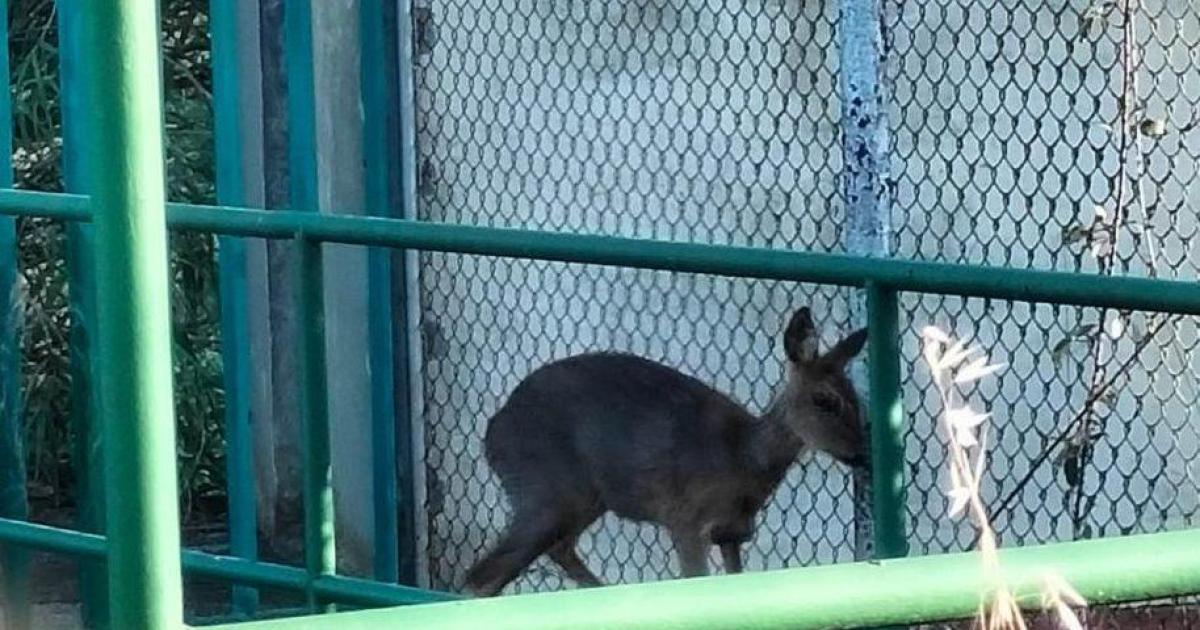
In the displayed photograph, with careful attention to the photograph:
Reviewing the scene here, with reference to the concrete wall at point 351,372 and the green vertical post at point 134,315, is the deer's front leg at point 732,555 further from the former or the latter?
the green vertical post at point 134,315

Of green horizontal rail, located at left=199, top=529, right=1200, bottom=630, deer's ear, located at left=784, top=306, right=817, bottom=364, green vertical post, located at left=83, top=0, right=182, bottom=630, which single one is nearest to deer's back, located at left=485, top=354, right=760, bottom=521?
deer's ear, located at left=784, top=306, right=817, bottom=364

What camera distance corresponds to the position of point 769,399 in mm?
7723

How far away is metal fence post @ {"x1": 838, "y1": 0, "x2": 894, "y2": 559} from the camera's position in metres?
6.48

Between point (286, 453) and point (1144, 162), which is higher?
point (1144, 162)

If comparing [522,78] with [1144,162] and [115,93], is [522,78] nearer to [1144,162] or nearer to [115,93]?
[1144,162]

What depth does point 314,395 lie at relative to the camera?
5.02 m

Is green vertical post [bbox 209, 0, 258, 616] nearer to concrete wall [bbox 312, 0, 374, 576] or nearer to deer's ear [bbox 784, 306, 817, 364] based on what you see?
concrete wall [bbox 312, 0, 374, 576]

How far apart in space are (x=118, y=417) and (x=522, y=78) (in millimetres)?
6163

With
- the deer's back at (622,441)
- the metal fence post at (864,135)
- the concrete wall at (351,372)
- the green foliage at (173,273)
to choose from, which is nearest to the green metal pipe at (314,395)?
the metal fence post at (864,135)

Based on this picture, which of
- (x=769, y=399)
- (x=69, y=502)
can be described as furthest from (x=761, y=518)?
(x=69, y=502)

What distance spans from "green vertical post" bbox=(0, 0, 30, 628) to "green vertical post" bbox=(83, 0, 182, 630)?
450cm

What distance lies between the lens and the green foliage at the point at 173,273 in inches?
387

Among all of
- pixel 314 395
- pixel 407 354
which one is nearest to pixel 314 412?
pixel 314 395

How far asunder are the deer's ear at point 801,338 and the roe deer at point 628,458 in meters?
0.26
